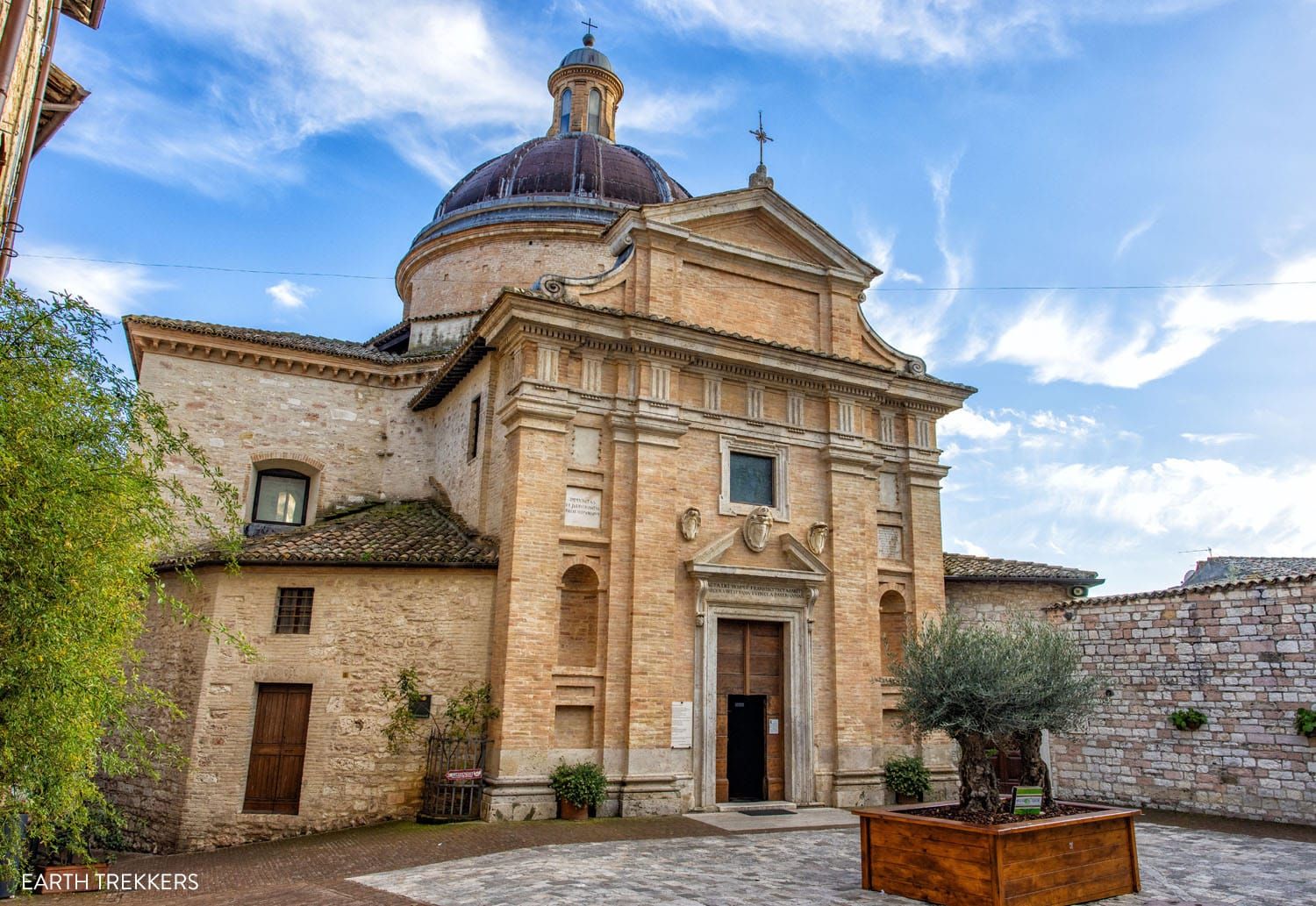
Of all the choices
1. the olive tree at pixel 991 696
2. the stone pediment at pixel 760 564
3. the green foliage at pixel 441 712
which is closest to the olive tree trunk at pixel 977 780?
the olive tree at pixel 991 696

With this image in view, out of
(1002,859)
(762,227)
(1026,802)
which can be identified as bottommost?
(1002,859)

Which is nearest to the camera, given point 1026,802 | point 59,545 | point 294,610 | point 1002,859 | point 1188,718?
point 59,545

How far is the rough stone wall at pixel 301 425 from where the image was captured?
1875 centimetres

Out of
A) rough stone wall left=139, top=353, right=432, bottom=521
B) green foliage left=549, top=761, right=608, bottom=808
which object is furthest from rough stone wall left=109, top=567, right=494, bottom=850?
rough stone wall left=139, top=353, right=432, bottom=521

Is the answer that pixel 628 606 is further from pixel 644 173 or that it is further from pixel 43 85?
pixel 644 173

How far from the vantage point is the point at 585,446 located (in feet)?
49.9

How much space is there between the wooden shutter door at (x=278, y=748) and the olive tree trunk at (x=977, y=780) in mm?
9588

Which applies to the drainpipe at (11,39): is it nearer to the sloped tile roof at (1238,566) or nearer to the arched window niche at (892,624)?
the arched window niche at (892,624)

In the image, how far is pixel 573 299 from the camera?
50.4 ft

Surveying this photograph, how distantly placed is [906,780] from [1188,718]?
4.89 m

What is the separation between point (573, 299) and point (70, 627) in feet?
32.7

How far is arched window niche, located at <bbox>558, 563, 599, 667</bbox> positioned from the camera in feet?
47.4

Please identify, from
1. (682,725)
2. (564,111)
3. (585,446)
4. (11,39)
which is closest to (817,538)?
(682,725)

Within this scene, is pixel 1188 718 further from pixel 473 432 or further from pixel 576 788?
pixel 473 432
